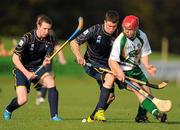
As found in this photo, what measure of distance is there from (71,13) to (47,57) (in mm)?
50770

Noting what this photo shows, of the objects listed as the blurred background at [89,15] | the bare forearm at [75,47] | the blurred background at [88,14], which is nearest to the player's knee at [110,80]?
the bare forearm at [75,47]

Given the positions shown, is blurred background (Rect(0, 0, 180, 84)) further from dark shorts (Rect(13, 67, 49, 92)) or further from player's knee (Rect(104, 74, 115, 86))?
player's knee (Rect(104, 74, 115, 86))

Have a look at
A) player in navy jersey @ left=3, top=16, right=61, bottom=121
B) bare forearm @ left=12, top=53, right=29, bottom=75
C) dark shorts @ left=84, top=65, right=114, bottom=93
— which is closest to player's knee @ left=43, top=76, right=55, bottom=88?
player in navy jersey @ left=3, top=16, right=61, bottom=121

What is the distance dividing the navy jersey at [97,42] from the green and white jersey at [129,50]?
0.78 metres

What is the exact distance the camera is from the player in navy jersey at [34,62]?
500 inches

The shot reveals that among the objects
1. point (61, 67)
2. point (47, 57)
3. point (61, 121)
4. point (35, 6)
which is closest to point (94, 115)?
point (61, 121)

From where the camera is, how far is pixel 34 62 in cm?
1319

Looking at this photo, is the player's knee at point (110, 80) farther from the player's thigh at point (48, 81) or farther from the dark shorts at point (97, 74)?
the player's thigh at point (48, 81)

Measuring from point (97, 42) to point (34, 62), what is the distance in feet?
3.97

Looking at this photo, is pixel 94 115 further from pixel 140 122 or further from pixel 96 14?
pixel 96 14

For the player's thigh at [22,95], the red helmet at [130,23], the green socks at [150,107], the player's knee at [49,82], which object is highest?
the red helmet at [130,23]

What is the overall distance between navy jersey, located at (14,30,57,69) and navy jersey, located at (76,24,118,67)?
543 millimetres

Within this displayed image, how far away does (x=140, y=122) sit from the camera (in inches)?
493

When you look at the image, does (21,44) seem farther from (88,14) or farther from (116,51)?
(88,14)
